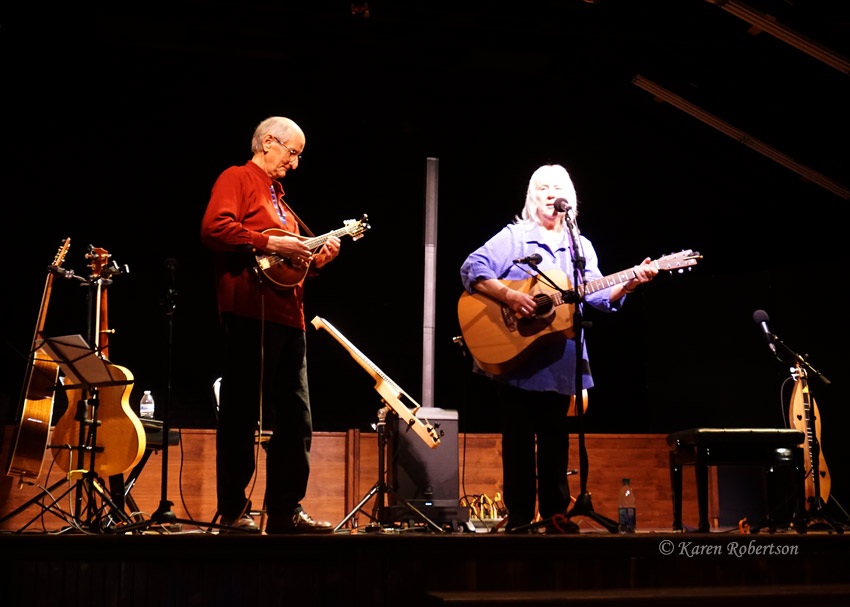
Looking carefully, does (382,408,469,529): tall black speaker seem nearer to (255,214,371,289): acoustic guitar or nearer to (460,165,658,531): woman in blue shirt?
(460,165,658,531): woman in blue shirt

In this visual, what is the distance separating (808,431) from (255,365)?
3886 mm

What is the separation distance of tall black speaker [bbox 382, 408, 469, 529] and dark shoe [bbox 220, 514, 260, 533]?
1.99m

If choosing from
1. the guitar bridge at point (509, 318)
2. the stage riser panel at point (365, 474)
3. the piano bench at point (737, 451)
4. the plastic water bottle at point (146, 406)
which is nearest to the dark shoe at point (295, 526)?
the guitar bridge at point (509, 318)

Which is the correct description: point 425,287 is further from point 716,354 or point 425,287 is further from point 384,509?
point 716,354

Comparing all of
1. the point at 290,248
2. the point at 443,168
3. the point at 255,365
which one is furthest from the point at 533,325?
the point at 443,168

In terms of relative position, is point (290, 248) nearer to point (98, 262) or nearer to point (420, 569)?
point (420, 569)

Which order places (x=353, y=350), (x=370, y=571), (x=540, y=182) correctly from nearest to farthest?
(x=370, y=571) < (x=540, y=182) < (x=353, y=350)

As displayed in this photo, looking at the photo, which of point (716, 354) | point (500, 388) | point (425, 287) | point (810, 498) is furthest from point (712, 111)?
point (500, 388)

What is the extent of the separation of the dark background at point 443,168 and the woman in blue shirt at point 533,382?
278 cm

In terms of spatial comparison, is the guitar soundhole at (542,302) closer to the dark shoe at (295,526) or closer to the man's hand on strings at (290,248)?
the man's hand on strings at (290,248)

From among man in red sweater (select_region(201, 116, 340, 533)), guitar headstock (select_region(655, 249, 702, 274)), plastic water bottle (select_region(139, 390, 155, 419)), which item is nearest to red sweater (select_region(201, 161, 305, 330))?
man in red sweater (select_region(201, 116, 340, 533))

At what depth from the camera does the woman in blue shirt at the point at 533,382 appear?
3.82 meters

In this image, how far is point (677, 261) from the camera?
4148 mm

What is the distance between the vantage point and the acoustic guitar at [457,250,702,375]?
3965 millimetres
